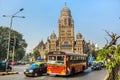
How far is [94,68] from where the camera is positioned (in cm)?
4428

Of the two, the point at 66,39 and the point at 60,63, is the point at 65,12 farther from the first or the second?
the point at 60,63

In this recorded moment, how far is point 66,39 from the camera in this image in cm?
15575

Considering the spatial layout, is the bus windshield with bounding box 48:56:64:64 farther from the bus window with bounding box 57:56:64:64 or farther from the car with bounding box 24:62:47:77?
the car with bounding box 24:62:47:77

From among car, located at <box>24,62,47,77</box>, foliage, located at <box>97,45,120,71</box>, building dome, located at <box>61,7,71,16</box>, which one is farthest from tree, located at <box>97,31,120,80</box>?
building dome, located at <box>61,7,71,16</box>

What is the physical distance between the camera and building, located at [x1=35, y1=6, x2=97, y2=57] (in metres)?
155

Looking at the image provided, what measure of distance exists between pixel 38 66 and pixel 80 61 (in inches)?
254

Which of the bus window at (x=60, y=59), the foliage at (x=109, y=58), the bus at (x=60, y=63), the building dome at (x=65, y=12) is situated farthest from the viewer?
the building dome at (x=65, y=12)

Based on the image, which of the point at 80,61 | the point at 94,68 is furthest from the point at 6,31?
the point at 80,61

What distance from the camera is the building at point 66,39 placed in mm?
154625

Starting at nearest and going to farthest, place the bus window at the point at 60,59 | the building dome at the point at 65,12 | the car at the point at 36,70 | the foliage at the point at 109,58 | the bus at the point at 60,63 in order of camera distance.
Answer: the foliage at the point at 109,58
the bus at the point at 60,63
the bus window at the point at 60,59
the car at the point at 36,70
the building dome at the point at 65,12

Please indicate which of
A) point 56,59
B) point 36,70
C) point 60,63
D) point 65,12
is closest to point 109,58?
point 60,63

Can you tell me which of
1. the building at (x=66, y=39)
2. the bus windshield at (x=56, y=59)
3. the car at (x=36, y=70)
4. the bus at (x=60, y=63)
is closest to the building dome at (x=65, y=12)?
the building at (x=66, y=39)

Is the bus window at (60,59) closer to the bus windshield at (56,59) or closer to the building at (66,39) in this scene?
the bus windshield at (56,59)

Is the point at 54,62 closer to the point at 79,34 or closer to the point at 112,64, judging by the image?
the point at 112,64
